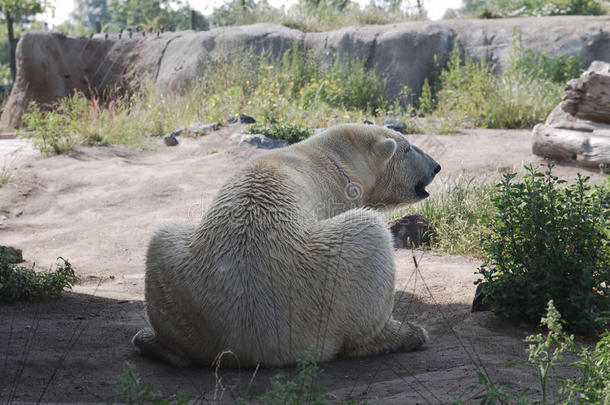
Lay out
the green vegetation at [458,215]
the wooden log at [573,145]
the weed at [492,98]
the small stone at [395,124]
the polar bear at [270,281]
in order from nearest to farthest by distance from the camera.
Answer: the polar bear at [270,281]
the green vegetation at [458,215]
the wooden log at [573,145]
the small stone at [395,124]
the weed at [492,98]

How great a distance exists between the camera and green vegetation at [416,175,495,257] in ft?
23.5

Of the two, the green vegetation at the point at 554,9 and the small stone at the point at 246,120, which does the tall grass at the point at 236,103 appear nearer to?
the small stone at the point at 246,120

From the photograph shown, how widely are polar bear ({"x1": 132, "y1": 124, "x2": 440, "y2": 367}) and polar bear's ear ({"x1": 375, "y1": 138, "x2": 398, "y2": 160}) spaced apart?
0.95 m

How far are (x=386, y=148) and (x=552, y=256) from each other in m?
1.46

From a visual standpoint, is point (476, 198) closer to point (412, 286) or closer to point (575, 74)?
point (412, 286)

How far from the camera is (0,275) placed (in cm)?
515

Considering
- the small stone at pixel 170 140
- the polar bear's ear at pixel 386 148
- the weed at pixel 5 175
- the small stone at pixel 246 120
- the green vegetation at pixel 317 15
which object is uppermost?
the green vegetation at pixel 317 15

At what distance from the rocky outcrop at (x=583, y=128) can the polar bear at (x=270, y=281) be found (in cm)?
732

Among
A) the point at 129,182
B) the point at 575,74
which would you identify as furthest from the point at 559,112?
the point at 129,182

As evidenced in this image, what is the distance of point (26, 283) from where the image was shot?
17.2 feet

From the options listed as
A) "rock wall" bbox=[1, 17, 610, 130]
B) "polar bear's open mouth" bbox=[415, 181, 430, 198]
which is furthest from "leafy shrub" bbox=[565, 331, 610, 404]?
"rock wall" bbox=[1, 17, 610, 130]

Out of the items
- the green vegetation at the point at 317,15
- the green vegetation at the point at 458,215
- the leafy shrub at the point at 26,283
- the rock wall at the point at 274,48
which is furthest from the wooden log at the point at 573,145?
the green vegetation at the point at 317,15

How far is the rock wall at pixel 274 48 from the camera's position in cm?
1722

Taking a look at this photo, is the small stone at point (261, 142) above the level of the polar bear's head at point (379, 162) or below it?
below
